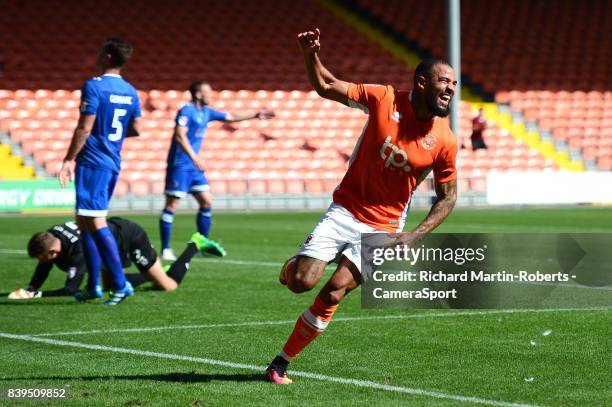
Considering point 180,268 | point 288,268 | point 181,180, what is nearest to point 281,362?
point 288,268

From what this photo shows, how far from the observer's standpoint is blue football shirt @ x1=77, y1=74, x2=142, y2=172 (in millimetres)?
9570

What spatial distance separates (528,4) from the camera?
39.3 metres

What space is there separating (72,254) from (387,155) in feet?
15.8

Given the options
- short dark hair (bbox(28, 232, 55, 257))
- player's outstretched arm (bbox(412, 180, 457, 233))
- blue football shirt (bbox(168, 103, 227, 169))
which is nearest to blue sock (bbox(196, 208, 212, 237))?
blue football shirt (bbox(168, 103, 227, 169))

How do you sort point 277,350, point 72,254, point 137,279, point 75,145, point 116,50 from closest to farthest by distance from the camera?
1. point 277,350
2. point 75,145
3. point 116,50
4. point 72,254
5. point 137,279

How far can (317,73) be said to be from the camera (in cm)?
629

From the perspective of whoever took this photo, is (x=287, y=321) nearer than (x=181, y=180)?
Yes

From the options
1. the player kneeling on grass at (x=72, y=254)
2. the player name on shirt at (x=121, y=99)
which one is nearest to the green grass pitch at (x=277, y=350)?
the player kneeling on grass at (x=72, y=254)

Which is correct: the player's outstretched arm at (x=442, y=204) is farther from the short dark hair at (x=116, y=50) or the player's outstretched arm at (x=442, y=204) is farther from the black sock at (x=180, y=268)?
the black sock at (x=180, y=268)

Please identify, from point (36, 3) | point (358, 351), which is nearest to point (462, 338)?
point (358, 351)

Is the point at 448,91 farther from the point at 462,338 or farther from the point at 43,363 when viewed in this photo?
the point at 43,363

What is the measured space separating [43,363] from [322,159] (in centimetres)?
2319

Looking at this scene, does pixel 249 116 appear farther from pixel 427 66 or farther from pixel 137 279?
pixel 427 66

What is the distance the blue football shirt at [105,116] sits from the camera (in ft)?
31.4
